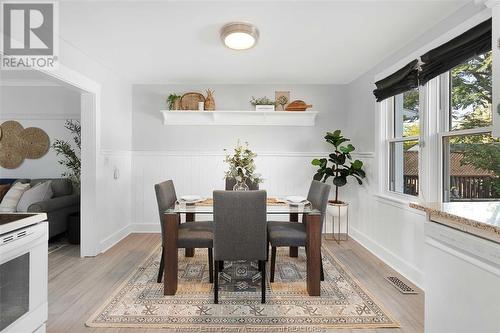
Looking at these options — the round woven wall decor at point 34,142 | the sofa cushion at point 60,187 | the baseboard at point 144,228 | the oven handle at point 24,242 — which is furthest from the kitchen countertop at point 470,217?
the round woven wall decor at point 34,142

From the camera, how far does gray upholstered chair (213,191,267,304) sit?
2340 mm

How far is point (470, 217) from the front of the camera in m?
1.33

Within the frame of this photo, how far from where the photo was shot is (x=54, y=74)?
277 centimetres

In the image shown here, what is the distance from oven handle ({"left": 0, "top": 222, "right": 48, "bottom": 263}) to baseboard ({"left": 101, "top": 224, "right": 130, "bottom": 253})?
2102 mm

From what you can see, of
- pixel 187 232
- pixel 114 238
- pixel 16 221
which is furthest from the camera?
pixel 114 238

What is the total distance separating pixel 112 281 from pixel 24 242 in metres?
1.45

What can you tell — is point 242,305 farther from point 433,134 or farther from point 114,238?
point 114,238

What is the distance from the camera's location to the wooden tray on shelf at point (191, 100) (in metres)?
4.52

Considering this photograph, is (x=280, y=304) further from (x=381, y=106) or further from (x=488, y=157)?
(x=381, y=106)

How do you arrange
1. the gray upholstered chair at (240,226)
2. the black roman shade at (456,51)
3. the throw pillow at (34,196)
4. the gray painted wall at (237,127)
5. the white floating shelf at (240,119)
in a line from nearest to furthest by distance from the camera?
the black roman shade at (456,51) < the gray upholstered chair at (240,226) < the throw pillow at (34,196) < the white floating shelf at (240,119) < the gray painted wall at (237,127)

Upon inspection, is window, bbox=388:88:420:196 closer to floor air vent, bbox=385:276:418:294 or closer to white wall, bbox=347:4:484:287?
white wall, bbox=347:4:484:287

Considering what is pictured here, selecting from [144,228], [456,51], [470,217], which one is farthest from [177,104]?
[470,217]

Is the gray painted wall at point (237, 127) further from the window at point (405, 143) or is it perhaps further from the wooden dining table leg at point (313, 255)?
the wooden dining table leg at point (313, 255)

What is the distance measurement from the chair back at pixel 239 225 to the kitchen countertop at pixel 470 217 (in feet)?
3.79
